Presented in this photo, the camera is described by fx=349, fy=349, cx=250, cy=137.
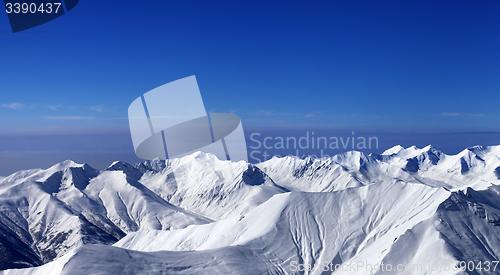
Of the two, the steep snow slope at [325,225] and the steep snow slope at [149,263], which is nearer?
the steep snow slope at [149,263]

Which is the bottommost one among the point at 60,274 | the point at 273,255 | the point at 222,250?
the point at 273,255

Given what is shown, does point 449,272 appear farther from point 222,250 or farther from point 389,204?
point 222,250

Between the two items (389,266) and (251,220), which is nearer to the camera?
(389,266)

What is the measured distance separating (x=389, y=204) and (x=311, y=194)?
22767mm

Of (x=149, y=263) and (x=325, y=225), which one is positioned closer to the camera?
(x=149, y=263)

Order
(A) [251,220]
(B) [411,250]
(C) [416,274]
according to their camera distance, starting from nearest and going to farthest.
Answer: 1. (C) [416,274]
2. (B) [411,250]
3. (A) [251,220]

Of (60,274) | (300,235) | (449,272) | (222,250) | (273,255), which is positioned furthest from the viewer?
(300,235)

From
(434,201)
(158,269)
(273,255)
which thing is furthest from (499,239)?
(158,269)

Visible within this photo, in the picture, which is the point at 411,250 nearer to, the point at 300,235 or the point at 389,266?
the point at 389,266

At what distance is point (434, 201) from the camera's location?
92.5 m

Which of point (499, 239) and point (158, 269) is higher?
point (158, 269)

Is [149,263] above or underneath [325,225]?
above

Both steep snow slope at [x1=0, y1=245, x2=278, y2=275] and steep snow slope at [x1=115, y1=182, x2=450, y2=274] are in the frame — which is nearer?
steep snow slope at [x1=0, y1=245, x2=278, y2=275]

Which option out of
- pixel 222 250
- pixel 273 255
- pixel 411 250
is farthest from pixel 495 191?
pixel 222 250
